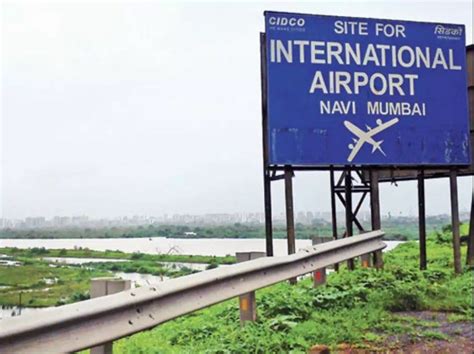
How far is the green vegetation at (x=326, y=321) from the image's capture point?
5453 millimetres

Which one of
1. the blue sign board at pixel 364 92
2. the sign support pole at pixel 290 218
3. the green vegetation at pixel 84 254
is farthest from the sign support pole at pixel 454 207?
the green vegetation at pixel 84 254

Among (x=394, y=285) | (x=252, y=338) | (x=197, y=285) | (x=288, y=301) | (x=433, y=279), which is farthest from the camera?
(x=433, y=279)

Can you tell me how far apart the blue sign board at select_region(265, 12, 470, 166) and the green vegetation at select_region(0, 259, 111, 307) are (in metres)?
5.85

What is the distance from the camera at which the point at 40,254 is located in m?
7.19

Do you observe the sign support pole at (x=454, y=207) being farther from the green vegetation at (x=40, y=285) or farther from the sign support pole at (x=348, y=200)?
the green vegetation at (x=40, y=285)

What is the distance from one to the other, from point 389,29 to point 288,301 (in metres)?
7.89

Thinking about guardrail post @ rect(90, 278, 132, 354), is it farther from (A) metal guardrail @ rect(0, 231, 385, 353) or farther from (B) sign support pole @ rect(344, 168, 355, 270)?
(B) sign support pole @ rect(344, 168, 355, 270)

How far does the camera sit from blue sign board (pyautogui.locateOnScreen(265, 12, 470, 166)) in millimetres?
11852

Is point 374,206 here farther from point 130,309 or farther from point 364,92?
point 130,309

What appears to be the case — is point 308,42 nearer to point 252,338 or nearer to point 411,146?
point 411,146

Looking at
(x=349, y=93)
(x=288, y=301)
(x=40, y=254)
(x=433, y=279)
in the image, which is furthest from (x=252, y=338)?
(x=349, y=93)

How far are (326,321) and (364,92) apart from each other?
7.19 m

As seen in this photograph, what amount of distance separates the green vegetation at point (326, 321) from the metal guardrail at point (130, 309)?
18.1 inches

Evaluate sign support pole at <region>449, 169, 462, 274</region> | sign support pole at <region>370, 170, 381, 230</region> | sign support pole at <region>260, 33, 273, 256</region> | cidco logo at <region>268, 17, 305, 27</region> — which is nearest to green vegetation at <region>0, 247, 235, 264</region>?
sign support pole at <region>260, 33, 273, 256</region>
